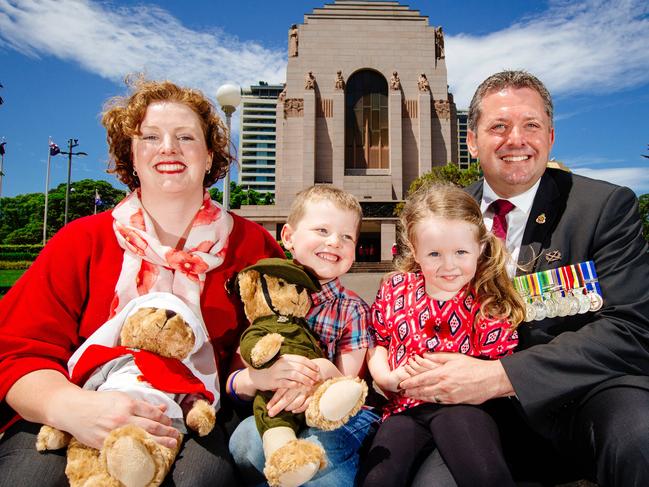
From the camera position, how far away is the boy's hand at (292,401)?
2.10 metres

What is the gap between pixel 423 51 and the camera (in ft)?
110

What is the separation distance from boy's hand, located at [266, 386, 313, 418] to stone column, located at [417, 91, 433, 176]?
106ft

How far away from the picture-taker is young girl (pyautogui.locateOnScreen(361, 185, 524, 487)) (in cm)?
227

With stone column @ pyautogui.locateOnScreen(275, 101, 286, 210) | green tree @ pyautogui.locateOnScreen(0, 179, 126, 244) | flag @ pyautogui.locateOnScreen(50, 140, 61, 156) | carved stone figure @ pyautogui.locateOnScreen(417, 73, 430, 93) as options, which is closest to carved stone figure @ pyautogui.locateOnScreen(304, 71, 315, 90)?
stone column @ pyautogui.locateOnScreen(275, 101, 286, 210)

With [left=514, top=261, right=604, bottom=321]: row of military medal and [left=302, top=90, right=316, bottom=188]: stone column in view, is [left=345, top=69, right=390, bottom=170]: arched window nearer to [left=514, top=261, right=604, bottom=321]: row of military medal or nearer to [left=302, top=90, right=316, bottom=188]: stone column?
[left=302, top=90, right=316, bottom=188]: stone column

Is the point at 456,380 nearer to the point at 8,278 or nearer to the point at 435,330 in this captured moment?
the point at 435,330

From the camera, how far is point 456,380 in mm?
2230

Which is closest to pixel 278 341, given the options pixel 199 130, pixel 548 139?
pixel 199 130

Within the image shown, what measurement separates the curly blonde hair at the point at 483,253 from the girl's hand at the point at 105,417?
5.05ft

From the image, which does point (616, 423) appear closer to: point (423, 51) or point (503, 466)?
point (503, 466)

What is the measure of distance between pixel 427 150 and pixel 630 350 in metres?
32.3

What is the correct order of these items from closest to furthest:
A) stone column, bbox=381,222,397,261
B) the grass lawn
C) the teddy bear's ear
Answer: the teddy bear's ear
the grass lawn
stone column, bbox=381,222,397,261

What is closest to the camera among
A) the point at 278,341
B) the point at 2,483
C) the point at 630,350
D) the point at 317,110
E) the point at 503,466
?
the point at 2,483

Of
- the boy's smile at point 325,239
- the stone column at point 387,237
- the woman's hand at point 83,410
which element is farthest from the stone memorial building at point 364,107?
the woman's hand at point 83,410
